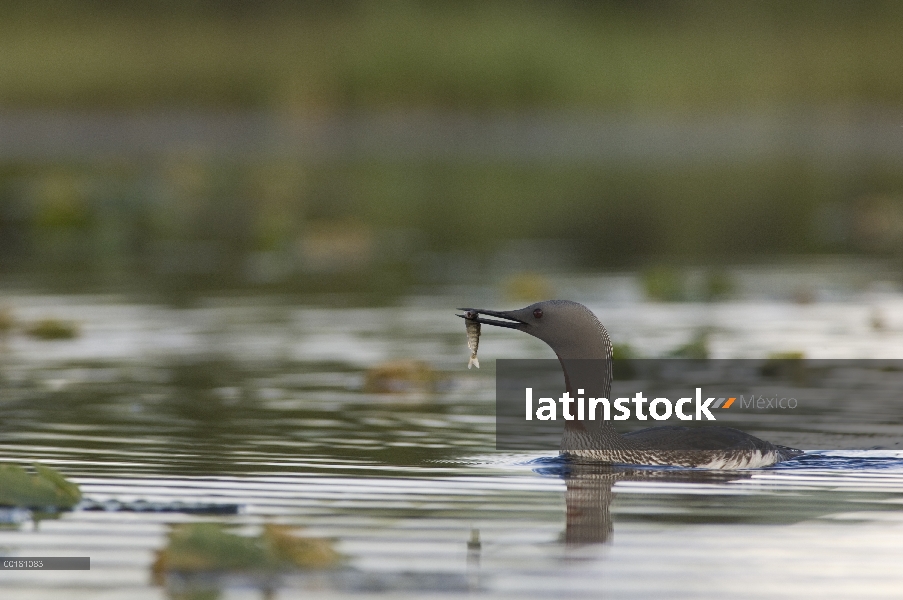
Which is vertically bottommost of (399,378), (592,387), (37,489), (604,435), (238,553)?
(238,553)

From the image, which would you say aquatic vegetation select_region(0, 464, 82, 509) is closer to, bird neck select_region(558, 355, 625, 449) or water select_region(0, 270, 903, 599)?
water select_region(0, 270, 903, 599)

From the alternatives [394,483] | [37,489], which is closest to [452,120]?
[394,483]

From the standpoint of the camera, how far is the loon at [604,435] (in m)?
8.72

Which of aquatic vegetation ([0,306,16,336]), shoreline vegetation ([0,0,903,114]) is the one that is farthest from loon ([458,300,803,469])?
shoreline vegetation ([0,0,903,114])

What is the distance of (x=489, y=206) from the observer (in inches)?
1099

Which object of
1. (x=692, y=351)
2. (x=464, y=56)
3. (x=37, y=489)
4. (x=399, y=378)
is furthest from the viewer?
(x=464, y=56)

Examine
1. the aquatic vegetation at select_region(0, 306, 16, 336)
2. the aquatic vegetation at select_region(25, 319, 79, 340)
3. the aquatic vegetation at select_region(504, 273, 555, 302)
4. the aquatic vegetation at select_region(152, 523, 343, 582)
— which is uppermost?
the aquatic vegetation at select_region(504, 273, 555, 302)

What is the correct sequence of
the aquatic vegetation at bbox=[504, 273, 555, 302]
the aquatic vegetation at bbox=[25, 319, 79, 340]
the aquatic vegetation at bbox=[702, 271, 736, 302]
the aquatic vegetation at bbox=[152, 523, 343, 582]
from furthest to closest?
the aquatic vegetation at bbox=[702, 271, 736, 302], the aquatic vegetation at bbox=[504, 273, 555, 302], the aquatic vegetation at bbox=[25, 319, 79, 340], the aquatic vegetation at bbox=[152, 523, 343, 582]

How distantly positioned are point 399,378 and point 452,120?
36.5 m

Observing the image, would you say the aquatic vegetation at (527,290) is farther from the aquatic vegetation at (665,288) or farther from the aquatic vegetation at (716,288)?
the aquatic vegetation at (716,288)

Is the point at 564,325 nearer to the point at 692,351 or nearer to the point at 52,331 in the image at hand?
the point at 692,351

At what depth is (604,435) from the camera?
28.9 feet

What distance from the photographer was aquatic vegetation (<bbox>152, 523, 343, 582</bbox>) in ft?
21.0

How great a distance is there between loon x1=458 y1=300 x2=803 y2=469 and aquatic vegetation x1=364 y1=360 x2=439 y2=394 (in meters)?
2.45
